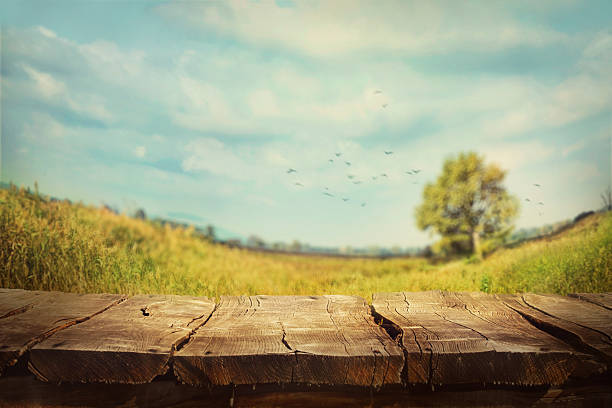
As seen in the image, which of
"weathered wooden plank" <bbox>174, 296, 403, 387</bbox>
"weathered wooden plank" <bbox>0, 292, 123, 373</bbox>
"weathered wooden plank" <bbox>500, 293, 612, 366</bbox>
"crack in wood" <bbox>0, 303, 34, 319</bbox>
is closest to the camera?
"weathered wooden plank" <bbox>174, 296, 403, 387</bbox>

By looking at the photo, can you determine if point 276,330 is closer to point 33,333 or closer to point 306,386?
point 306,386

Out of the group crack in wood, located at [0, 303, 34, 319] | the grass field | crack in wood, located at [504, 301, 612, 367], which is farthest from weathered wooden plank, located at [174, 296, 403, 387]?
the grass field

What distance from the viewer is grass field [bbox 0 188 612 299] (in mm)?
4691

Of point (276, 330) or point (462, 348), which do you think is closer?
point (462, 348)

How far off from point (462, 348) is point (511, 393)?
45 cm

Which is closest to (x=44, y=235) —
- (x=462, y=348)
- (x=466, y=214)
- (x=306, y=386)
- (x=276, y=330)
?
(x=276, y=330)

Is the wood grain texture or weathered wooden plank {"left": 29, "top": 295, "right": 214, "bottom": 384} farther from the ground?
weathered wooden plank {"left": 29, "top": 295, "right": 214, "bottom": 384}

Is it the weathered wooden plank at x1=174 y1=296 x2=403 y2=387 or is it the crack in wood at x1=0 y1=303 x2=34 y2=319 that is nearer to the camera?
the weathered wooden plank at x1=174 y1=296 x2=403 y2=387

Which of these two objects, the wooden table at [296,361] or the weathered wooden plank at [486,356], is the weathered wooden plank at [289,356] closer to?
the wooden table at [296,361]

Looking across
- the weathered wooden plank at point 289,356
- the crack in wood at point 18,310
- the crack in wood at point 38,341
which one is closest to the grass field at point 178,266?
the crack in wood at point 18,310

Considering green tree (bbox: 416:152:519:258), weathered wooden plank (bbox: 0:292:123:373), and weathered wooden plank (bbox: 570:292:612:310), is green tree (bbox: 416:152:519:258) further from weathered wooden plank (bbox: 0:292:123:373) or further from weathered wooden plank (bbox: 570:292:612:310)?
weathered wooden plank (bbox: 0:292:123:373)

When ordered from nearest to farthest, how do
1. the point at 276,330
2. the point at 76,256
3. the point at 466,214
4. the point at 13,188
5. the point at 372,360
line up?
1. the point at 372,360
2. the point at 276,330
3. the point at 76,256
4. the point at 13,188
5. the point at 466,214

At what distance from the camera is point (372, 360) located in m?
2.25

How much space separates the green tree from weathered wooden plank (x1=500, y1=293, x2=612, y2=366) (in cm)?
483
